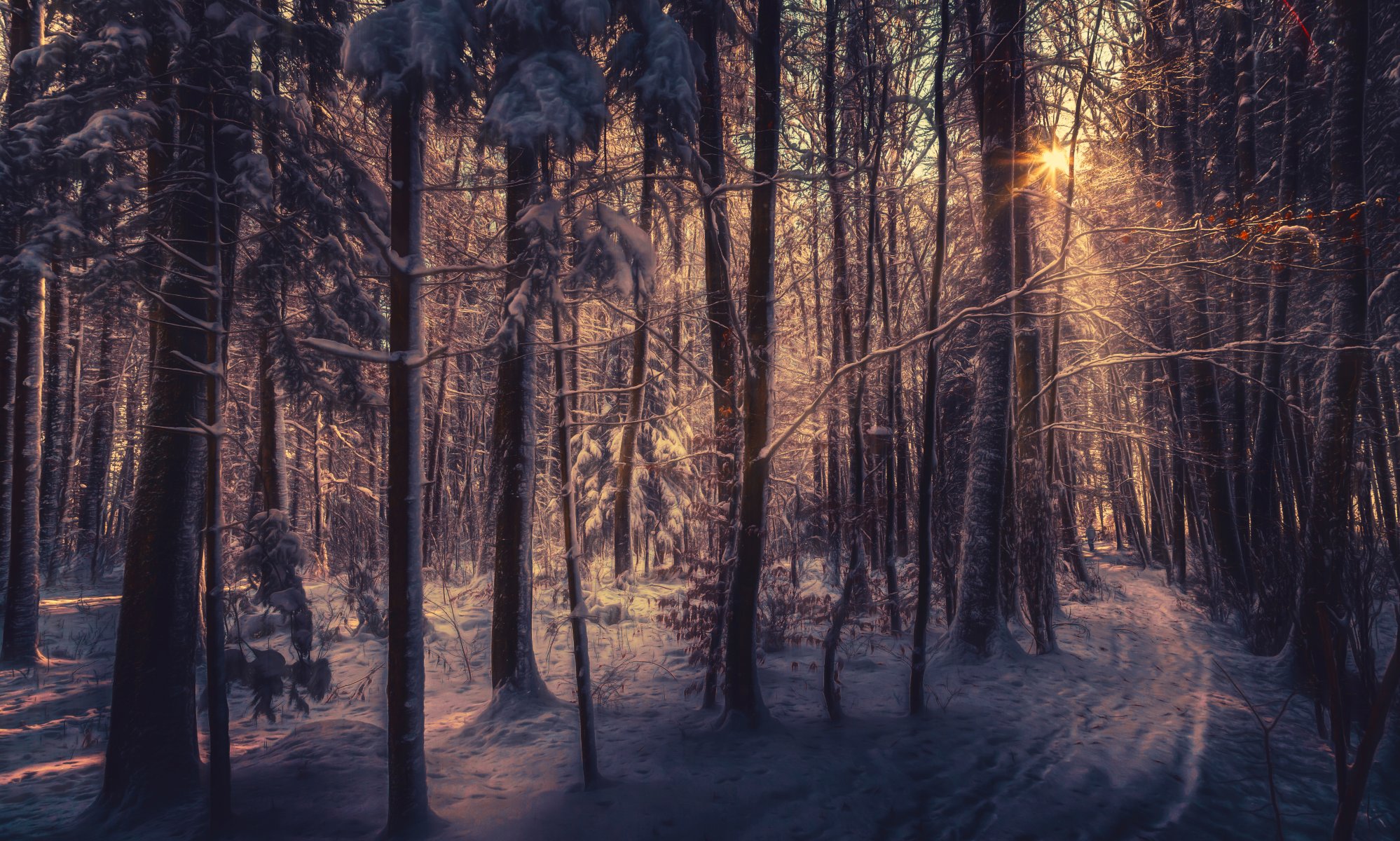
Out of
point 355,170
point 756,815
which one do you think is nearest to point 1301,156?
point 756,815

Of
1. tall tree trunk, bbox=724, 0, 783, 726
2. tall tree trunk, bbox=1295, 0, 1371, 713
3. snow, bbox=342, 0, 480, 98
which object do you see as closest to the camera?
snow, bbox=342, 0, 480, 98

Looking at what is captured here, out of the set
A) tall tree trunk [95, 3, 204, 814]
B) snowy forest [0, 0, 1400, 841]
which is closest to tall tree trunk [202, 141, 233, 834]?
snowy forest [0, 0, 1400, 841]

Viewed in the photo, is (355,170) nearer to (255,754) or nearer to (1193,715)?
(255,754)

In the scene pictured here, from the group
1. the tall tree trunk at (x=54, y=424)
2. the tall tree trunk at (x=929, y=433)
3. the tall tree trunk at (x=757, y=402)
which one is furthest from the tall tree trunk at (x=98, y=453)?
the tall tree trunk at (x=929, y=433)

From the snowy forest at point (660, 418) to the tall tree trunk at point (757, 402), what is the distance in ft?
0.15

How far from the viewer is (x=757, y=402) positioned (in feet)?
21.8

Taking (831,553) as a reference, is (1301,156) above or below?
above

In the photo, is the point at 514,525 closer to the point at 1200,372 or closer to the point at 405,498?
the point at 405,498

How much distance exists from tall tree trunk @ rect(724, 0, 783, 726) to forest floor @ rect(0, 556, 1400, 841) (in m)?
0.62

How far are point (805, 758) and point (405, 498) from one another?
434 cm

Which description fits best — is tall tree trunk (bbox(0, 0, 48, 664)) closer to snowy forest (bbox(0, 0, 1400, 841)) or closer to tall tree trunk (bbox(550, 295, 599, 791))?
snowy forest (bbox(0, 0, 1400, 841))

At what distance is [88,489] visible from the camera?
1788 cm

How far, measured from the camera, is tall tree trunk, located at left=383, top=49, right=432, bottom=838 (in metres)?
4.89

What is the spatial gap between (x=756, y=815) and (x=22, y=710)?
29.8ft
